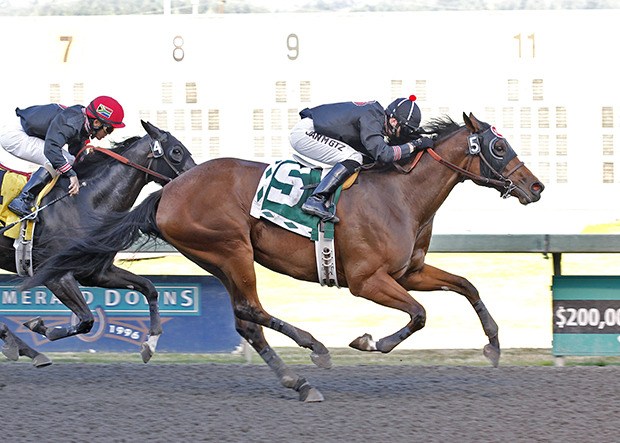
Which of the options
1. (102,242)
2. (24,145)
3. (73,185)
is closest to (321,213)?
(102,242)

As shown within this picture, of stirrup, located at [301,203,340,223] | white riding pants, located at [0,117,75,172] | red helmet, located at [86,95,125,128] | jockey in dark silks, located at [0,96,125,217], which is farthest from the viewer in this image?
white riding pants, located at [0,117,75,172]

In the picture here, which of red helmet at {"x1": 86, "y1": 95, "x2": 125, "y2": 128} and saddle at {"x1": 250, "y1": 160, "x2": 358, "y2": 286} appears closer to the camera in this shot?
saddle at {"x1": 250, "y1": 160, "x2": 358, "y2": 286}

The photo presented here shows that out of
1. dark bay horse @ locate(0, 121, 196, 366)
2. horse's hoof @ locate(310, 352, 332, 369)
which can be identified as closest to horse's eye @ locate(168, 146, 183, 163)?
dark bay horse @ locate(0, 121, 196, 366)

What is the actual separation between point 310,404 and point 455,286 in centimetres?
126

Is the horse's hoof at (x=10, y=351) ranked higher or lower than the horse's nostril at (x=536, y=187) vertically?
lower

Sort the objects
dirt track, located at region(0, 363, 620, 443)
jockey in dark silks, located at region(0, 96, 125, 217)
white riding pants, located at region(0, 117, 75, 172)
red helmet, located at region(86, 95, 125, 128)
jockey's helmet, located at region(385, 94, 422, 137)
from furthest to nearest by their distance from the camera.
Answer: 1. white riding pants, located at region(0, 117, 75, 172)
2. red helmet, located at region(86, 95, 125, 128)
3. jockey in dark silks, located at region(0, 96, 125, 217)
4. jockey's helmet, located at region(385, 94, 422, 137)
5. dirt track, located at region(0, 363, 620, 443)

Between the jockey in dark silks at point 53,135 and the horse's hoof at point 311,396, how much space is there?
84.1 inches

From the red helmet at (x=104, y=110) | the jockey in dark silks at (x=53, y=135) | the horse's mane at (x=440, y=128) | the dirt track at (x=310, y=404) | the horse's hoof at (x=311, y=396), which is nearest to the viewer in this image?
the dirt track at (x=310, y=404)

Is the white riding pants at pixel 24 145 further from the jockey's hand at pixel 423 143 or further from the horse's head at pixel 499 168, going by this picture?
the horse's head at pixel 499 168

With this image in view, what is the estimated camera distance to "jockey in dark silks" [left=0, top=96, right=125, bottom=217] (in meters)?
7.01

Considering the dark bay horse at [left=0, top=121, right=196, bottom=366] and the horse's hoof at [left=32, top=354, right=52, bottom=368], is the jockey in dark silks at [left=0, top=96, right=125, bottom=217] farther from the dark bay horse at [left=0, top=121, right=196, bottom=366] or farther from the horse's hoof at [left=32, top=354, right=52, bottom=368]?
the horse's hoof at [left=32, top=354, right=52, bottom=368]

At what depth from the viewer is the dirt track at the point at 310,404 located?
521cm

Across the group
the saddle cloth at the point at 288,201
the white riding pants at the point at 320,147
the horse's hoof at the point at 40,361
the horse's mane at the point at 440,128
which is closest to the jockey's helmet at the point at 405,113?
the horse's mane at the point at 440,128

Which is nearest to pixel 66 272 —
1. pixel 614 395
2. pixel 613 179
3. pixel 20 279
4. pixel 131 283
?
pixel 131 283
